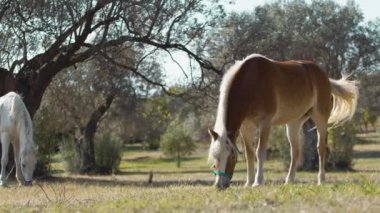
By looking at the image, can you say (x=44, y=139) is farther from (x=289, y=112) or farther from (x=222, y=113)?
(x=222, y=113)

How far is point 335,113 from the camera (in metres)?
13.0

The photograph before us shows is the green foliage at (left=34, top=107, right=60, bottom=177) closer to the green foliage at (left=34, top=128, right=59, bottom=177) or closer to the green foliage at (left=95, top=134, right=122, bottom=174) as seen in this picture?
the green foliage at (left=34, top=128, right=59, bottom=177)

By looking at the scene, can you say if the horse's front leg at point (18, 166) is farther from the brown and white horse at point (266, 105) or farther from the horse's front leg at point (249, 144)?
the brown and white horse at point (266, 105)

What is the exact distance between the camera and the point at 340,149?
115ft

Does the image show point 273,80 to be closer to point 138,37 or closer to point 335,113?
point 335,113

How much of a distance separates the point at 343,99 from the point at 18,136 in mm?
8314

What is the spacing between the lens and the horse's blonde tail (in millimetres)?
12664

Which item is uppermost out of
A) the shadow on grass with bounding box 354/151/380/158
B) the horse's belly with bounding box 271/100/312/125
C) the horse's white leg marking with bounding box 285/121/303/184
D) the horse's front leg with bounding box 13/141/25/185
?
the horse's belly with bounding box 271/100/312/125

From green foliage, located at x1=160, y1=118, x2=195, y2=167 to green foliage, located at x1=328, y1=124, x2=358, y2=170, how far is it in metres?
17.6

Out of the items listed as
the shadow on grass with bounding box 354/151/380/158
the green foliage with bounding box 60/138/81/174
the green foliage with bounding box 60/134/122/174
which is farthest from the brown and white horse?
the shadow on grass with bounding box 354/151/380/158

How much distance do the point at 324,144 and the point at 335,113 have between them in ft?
4.79

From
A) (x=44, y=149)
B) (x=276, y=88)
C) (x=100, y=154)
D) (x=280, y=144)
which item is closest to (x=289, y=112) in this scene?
(x=276, y=88)

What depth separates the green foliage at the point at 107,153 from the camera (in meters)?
34.3

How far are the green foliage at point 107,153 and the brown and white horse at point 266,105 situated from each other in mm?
22932
